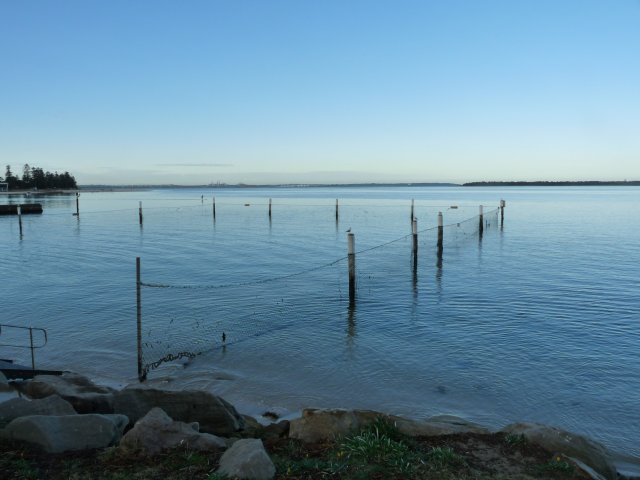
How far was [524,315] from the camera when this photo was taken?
19.6m

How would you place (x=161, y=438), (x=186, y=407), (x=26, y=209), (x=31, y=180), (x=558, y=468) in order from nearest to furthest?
1. (x=558, y=468)
2. (x=161, y=438)
3. (x=186, y=407)
4. (x=26, y=209)
5. (x=31, y=180)

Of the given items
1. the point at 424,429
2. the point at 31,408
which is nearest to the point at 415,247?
the point at 424,429

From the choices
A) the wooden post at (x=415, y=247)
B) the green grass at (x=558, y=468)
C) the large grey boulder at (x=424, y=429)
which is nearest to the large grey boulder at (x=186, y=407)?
the large grey boulder at (x=424, y=429)

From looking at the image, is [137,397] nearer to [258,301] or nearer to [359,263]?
[258,301]

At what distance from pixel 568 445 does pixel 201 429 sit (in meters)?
6.05

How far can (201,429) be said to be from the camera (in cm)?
937

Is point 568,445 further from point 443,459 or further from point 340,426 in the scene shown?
point 340,426

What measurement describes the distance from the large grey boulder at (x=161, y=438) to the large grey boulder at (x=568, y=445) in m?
4.67

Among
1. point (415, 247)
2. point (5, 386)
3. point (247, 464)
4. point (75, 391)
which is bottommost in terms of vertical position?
point (5, 386)

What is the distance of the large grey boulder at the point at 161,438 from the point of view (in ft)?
24.2

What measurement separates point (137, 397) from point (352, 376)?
5.75 metres

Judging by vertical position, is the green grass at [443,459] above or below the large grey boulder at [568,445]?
above

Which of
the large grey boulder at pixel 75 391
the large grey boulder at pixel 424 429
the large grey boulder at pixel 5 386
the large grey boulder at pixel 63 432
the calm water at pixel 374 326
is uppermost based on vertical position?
the large grey boulder at pixel 63 432

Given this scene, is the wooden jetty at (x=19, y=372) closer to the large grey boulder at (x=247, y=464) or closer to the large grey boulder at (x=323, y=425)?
the large grey boulder at (x=323, y=425)
